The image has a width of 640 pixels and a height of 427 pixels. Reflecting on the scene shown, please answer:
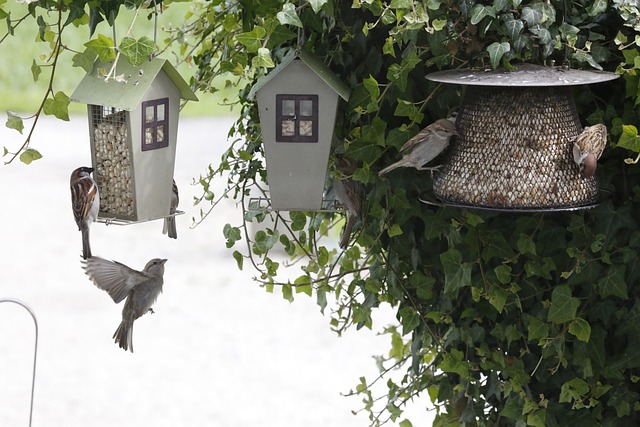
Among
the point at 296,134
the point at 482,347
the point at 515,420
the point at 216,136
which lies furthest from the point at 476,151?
the point at 216,136

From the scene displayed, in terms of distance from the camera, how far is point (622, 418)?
2.39 m

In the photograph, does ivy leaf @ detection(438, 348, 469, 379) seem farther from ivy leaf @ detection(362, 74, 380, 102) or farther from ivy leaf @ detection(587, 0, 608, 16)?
ivy leaf @ detection(587, 0, 608, 16)

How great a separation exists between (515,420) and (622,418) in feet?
0.81

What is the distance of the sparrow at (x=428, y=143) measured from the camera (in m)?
2.06

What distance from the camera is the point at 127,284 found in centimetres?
247

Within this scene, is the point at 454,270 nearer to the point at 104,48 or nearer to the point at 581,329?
the point at 581,329

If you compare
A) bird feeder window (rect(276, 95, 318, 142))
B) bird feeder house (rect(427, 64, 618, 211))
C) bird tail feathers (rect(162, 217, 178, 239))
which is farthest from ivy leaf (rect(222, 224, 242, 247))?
bird feeder house (rect(427, 64, 618, 211))

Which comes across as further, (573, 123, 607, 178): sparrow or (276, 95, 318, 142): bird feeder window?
(276, 95, 318, 142): bird feeder window

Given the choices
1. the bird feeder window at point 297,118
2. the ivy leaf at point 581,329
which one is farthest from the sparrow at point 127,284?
the ivy leaf at point 581,329

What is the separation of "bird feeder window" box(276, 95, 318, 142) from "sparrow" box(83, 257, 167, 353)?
1.77 feet

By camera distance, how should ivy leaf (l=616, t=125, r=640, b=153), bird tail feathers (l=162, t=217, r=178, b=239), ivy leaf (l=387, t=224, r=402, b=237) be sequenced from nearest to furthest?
ivy leaf (l=616, t=125, r=640, b=153) < ivy leaf (l=387, t=224, r=402, b=237) < bird tail feathers (l=162, t=217, r=178, b=239)

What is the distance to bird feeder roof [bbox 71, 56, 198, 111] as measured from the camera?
2.12 m

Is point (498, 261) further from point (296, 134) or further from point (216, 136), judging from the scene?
point (216, 136)

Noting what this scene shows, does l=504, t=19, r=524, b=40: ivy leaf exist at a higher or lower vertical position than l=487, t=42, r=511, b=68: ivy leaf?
higher
